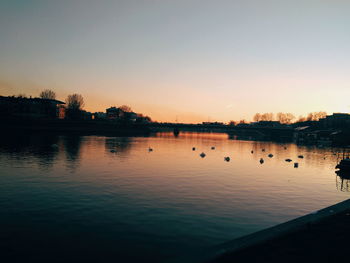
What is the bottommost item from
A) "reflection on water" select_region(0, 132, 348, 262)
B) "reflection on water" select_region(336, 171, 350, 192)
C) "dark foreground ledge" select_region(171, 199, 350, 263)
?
"reflection on water" select_region(336, 171, 350, 192)

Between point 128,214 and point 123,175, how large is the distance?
19.3 meters

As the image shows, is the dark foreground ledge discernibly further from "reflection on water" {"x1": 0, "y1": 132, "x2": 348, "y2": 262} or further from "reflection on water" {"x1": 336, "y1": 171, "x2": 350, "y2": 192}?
"reflection on water" {"x1": 336, "y1": 171, "x2": 350, "y2": 192}

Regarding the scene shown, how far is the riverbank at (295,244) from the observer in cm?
1229

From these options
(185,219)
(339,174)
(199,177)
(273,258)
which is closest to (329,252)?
(273,258)

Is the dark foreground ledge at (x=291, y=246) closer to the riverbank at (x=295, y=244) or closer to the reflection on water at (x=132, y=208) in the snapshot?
the riverbank at (x=295, y=244)

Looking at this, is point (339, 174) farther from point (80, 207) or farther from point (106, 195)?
point (80, 207)

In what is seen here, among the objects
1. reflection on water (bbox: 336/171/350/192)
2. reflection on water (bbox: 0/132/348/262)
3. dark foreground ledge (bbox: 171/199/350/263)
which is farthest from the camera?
reflection on water (bbox: 336/171/350/192)

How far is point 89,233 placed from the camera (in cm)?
1820

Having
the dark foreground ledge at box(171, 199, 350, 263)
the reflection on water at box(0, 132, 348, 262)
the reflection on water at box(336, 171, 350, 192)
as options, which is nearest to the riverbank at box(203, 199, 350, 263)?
the dark foreground ledge at box(171, 199, 350, 263)

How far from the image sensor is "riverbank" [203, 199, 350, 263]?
12289 millimetres

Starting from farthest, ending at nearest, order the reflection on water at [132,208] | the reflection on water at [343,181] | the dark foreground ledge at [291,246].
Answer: the reflection on water at [343,181], the reflection on water at [132,208], the dark foreground ledge at [291,246]

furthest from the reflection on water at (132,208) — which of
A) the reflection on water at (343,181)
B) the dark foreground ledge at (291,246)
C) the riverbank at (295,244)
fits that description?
the riverbank at (295,244)

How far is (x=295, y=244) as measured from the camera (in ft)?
45.4

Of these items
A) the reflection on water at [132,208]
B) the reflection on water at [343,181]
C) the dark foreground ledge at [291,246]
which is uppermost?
the dark foreground ledge at [291,246]
